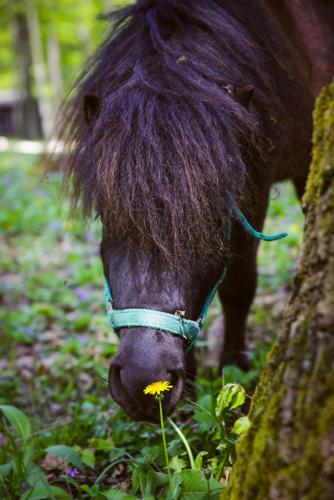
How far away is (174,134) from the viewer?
67.8 inches

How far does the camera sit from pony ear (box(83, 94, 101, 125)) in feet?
6.40

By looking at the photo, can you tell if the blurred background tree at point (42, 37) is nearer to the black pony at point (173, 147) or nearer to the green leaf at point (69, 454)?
the black pony at point (173, 147)

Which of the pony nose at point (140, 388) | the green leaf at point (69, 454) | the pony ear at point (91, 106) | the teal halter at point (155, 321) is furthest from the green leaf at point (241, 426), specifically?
the pony ear at point (91, 106)

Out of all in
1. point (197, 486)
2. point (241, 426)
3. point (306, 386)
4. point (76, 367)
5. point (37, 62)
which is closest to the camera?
point (306, 386)

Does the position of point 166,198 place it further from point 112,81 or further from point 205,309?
point 112,81

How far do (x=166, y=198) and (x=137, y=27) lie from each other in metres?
1.00

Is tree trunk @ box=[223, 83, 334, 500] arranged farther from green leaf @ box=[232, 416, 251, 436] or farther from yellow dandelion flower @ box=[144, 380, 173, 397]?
yellow dandelion flower @ box=[144, 380, 173, 397]

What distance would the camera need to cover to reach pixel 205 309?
195 cm

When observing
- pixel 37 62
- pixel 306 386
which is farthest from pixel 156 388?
pixel 37 62

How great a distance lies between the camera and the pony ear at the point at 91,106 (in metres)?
1.95

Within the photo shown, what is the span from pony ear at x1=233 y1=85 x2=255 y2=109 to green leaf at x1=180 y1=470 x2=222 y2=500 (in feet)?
4.34

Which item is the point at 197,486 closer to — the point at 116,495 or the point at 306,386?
the point at 116,495

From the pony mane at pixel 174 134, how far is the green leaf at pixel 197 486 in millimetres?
→ 670

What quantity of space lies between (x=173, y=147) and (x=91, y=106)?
0.47 meters
